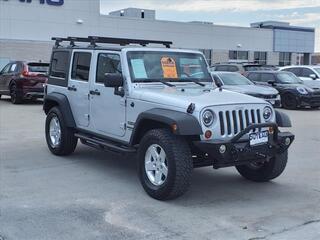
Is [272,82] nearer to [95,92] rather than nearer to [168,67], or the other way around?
[168,67]

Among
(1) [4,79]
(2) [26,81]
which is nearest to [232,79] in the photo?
(2) [26,81]

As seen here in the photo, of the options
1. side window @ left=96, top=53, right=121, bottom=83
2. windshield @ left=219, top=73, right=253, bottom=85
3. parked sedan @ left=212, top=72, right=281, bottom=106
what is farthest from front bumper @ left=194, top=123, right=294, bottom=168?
windshield @ left=219, top=73, right=253, bottom=85

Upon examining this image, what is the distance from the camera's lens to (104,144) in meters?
7.63

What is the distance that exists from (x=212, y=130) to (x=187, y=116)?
34cm

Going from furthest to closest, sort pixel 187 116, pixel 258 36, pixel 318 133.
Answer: pixel 258 36
pixel 318 133
pixel 187 116

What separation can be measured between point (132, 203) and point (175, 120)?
1125mm

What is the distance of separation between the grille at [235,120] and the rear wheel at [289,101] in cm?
1319

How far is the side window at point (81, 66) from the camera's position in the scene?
829 cm

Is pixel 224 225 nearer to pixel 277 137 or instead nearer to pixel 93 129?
pixel 277 137

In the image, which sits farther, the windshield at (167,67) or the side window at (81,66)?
the side window at (81,66)

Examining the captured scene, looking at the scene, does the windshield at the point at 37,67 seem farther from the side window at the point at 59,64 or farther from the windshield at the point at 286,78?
the side window at the point at 59,64

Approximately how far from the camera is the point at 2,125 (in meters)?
13.3

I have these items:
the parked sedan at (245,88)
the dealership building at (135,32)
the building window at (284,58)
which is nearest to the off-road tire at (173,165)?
the parked sedan at (245,88)

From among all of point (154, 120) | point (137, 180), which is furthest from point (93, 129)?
point (154, 120)
